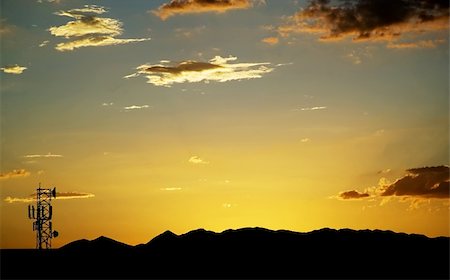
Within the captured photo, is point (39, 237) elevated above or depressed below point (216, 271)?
above

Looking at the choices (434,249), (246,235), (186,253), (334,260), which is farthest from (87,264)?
(434,249)

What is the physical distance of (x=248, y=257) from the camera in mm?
102125

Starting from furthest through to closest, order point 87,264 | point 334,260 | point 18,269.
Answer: point 334,260 < point 87,264 < point 18,269

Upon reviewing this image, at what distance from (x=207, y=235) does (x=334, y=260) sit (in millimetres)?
21946

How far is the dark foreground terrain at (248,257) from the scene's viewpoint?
93.2 meters

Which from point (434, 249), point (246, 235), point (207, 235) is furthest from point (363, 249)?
point (207, 235)

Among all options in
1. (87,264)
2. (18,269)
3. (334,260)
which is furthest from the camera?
(334,260)

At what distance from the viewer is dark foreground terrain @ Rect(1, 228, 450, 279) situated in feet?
306

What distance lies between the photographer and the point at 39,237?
90750 millimetres

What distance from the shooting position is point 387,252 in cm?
10594

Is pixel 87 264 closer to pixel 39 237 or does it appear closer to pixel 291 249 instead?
pixel 39 237

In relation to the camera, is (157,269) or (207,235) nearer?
(157,269)

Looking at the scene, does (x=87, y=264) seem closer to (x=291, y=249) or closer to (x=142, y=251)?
(x=142, y=251)

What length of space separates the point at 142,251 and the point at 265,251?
20235 millimetres
